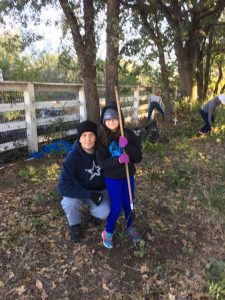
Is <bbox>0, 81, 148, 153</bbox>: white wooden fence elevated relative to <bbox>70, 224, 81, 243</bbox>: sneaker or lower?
elevated

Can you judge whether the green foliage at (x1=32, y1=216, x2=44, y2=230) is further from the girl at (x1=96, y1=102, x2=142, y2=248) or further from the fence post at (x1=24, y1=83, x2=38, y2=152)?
the fence post at (x1=24, y1=83, x2=38, y2=152)

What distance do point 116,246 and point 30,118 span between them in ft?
12.5

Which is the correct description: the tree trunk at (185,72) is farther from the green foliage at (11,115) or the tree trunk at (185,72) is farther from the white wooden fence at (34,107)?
the green foliage at (11,115)

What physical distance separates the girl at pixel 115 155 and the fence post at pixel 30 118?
3.57 meters

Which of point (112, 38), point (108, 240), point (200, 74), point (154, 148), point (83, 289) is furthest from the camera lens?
point (200, 74)

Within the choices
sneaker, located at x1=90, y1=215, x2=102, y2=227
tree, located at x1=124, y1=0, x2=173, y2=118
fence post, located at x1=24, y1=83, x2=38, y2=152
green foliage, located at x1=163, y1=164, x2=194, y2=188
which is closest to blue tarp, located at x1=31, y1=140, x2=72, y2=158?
fence post, located at x1=24, y1=83, x2=38, y2=152

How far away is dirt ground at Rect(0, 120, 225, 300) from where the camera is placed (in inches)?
138

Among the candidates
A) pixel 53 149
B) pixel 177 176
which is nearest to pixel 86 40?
pixel 53 149

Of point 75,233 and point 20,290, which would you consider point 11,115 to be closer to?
point 75,233

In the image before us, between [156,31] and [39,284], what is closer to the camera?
[39,284]

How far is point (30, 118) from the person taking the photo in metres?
7.06

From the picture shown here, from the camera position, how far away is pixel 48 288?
138 inches

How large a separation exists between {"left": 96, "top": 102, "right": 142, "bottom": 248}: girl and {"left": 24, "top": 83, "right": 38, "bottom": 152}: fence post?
11.7 ft

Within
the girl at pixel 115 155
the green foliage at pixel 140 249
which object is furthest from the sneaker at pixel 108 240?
the green foliage at pixel 140 249
